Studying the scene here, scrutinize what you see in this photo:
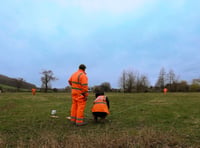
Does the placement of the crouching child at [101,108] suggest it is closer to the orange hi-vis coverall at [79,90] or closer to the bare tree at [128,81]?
the orange hi-vis coverall at [79,90]

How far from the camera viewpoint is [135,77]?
77438mm

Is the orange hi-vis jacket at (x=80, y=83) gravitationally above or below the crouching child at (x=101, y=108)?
above

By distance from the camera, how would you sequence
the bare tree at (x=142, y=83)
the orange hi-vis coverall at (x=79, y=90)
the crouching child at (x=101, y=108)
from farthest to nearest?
the bare tree at (x=142, y=83)
the crouching child at (x=101, y=108)
the orange hi-vis coverall at (x=79, y=90)

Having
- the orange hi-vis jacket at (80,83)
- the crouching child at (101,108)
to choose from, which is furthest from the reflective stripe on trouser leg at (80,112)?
the crouching child at (101,108)

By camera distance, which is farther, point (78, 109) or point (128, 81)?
point (128, 81)

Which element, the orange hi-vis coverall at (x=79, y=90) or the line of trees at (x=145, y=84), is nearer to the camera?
the orange hi-vis coverall at (x=79, y=90)

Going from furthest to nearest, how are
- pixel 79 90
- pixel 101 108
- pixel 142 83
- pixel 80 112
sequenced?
pixel 142 83, pixel 101 108, pixel 79 90, pixel 80 112

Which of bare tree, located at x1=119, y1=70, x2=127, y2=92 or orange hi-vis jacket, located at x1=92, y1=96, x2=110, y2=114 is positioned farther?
bare tree, located at x1=119, y1=70, x2=127, y2=92

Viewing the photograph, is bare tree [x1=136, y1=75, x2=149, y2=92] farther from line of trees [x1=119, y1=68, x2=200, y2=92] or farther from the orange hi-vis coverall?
the orange hi-vis coverall

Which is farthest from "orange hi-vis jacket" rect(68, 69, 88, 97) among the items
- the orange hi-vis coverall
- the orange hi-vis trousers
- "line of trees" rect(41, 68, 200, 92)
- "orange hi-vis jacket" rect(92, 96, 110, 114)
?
"line of trees" rect(41, 68, 200, 92)

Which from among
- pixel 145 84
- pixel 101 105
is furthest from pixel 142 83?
pixel 101 105

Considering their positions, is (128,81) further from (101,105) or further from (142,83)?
(101,105)

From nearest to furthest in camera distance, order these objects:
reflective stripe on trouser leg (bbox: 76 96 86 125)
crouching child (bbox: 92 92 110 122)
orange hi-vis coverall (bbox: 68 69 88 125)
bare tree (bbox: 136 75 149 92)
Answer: reflective stripe on trouser leg (bbox: 76 96 86 125) < orange hi-vis coverall (bbox: 68 69 88 125) < crouching child (bbox: 92 92 110 122) < bare tree (bbox: 136 75 149 92)

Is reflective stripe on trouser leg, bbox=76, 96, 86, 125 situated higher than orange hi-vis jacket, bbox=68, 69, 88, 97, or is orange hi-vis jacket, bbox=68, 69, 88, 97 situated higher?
orange hi-vis jacket, bbox=68, 69, 88, 97
